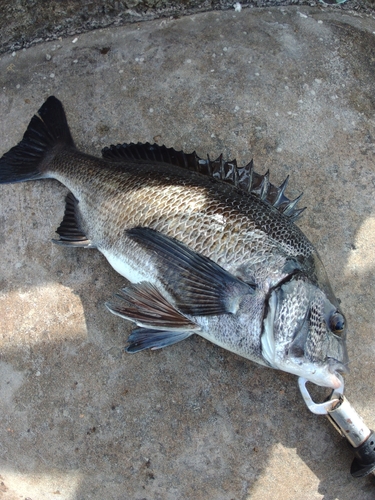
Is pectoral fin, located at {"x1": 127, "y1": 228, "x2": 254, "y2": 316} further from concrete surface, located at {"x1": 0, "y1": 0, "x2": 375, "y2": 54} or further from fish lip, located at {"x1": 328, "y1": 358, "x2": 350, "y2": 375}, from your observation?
concrete surface, located at {"x1": 0, "y1": 0, "x2": 375, "y2": 54}

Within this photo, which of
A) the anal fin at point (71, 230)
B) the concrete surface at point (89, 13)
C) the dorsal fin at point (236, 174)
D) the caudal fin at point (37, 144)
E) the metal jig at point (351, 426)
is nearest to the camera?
the metal jig at point (351, 426)

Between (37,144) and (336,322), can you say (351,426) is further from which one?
(37,144)

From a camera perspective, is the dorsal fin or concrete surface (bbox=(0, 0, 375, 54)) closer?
the dorsal fin

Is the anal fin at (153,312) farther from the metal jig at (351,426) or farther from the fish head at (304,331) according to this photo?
the metal jig at (351,426)

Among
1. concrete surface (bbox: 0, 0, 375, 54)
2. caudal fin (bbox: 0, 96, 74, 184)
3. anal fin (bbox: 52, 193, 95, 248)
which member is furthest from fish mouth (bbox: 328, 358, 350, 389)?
concrete surface (bbox: 0, 0, 375, 54)

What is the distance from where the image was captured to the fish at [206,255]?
1.82 meters

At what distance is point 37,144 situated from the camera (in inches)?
98.0

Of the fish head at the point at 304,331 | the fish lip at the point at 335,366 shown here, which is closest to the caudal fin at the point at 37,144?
the fish head at the point at 304,331

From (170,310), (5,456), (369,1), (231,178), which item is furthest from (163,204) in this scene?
(369,1)

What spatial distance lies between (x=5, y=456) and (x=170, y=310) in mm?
1201

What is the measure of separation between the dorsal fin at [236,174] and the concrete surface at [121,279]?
1.27 feet

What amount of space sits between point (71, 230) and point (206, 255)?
804 mm

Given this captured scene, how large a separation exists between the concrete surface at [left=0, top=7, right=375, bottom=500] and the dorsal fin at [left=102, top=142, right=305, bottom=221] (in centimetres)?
39

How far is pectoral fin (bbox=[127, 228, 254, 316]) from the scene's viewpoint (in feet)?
6.09
